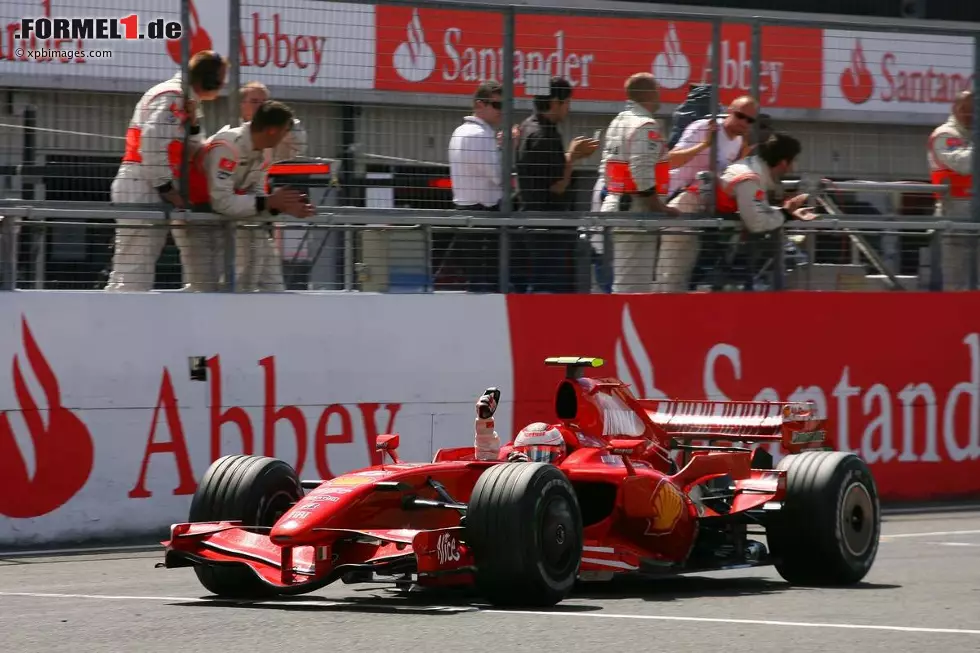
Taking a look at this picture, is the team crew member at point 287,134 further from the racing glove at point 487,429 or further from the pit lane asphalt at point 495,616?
the racing glove at point 487,429

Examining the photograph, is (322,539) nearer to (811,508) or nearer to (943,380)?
(811,508)

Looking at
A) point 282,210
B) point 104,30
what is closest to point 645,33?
point 282,210

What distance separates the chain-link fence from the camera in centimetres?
1109

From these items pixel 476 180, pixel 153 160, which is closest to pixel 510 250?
pixel 476 180

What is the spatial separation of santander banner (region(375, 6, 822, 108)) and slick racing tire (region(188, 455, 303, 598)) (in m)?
4.10

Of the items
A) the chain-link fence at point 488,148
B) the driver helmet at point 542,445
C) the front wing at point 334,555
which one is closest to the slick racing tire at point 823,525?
the driver helmet at point 542,445

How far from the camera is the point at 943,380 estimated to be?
14023 mm

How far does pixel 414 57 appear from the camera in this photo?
1197cm

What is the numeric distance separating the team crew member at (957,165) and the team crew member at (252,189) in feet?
19.1

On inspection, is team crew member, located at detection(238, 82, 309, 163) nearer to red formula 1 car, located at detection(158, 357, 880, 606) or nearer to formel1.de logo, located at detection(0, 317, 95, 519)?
formel1.de logo, located at detection(0, 317, 95, 519)

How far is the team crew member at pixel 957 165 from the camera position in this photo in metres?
14.4

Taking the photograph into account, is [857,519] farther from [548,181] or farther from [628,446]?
[548,181]

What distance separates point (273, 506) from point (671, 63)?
594 cm

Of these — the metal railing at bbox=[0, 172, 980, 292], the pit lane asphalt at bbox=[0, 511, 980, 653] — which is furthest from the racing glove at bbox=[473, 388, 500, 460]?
the metal railing at bbox=[0, 172, 980, 292]
